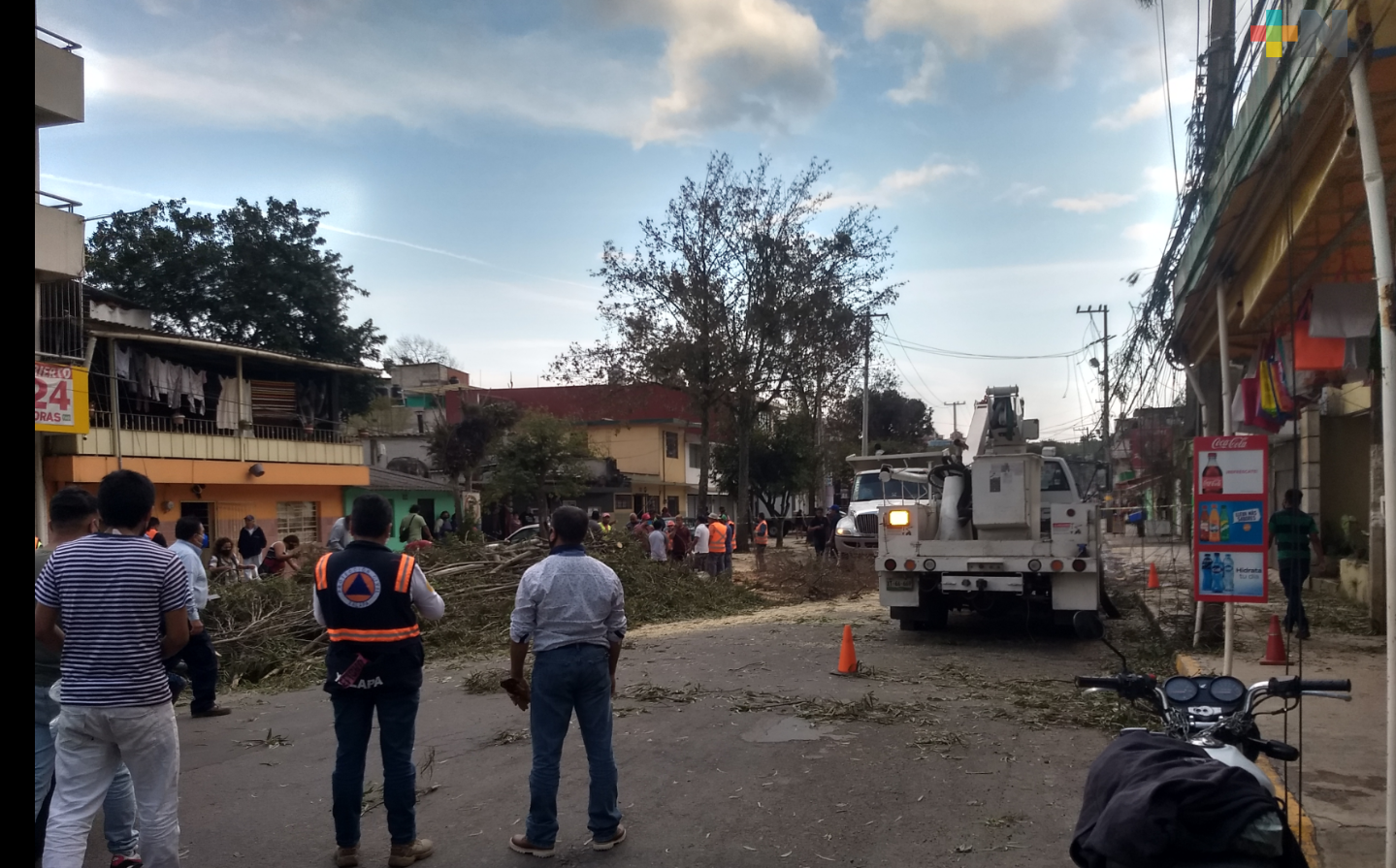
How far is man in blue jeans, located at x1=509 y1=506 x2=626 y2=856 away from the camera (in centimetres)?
527

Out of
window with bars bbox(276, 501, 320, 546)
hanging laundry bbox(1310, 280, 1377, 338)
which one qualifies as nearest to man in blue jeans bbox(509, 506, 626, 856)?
hanging laundry bbox(1310, 280, 1377, 338)

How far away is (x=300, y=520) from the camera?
29.6 metres

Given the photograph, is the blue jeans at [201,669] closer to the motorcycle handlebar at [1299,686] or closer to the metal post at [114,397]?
the motorcycle handlebar at [1299,686]

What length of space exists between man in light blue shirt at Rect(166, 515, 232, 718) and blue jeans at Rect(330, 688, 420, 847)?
362 centimetres

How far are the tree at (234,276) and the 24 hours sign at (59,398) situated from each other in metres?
15.9

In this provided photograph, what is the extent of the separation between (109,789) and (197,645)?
3814mm

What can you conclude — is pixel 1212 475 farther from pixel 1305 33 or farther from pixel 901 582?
pixel 901 582

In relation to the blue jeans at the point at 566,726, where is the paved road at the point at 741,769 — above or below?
below

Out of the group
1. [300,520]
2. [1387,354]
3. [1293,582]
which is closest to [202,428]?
[300,520]

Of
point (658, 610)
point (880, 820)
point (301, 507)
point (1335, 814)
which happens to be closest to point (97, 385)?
point (301, 507)

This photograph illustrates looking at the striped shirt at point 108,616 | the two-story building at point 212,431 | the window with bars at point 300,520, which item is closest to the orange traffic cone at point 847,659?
the striped shirt at point 108,616

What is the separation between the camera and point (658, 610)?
1631 centimetres

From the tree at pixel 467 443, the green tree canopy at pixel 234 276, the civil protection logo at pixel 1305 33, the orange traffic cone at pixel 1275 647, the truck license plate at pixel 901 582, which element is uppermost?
the green tree canopy at pixel 234 276

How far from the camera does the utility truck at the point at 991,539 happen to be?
11.7 m
